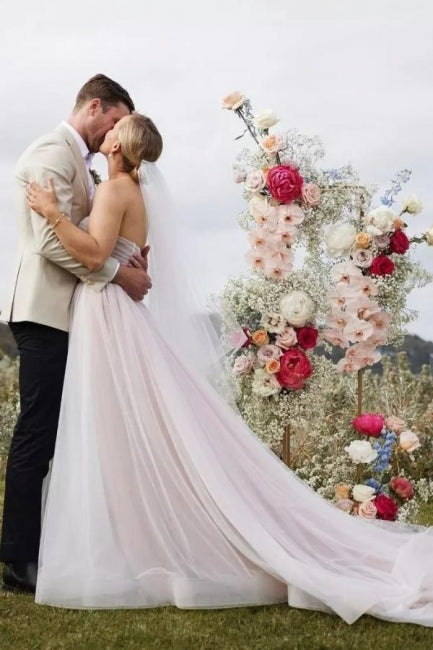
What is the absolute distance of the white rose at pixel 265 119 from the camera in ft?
20.1

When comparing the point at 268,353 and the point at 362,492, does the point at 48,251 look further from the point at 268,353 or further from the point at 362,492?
the point at 362,492

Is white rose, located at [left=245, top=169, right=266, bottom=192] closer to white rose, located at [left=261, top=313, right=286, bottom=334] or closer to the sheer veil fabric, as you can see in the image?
white rose, located at [left=261, top=313, right=286, bottom=334]

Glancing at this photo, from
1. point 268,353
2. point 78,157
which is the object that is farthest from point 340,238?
point 78,157

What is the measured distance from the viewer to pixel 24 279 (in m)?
4.80

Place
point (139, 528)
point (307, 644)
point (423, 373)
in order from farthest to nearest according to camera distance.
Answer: point (423, 373) < point (139, 528) < point (307, 644)

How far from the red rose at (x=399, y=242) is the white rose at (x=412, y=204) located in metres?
0.19

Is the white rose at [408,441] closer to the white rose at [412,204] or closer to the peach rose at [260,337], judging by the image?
the peach rose at [260,337]

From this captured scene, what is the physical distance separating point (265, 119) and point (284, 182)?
479mm

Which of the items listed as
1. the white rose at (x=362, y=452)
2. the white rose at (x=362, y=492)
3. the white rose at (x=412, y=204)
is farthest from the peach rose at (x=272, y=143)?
the white rose at (x=362, y=492)

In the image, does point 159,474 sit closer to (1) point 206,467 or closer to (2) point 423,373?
(1) point 206,467

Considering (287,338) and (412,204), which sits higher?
(412,204)

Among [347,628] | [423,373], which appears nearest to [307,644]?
[347,628]

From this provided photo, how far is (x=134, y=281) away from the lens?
15.9ft

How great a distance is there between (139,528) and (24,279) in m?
1.33
